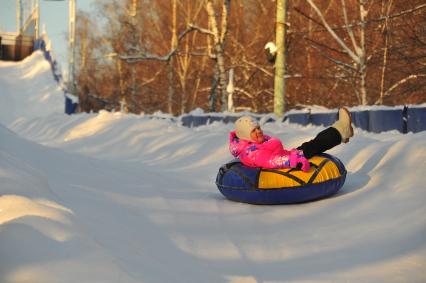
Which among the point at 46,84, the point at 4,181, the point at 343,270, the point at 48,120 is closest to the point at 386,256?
the point at 343,270

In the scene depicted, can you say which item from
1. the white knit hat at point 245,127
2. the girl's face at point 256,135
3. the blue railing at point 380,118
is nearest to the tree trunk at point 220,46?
the blue railing at point 380,118

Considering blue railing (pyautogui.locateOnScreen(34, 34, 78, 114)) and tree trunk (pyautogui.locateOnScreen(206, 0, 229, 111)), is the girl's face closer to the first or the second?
tree trunk (pyautogui.locateOnScreen(206, 0, 229, 111))

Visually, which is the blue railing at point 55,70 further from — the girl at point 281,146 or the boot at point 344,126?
the boot at point 344,126

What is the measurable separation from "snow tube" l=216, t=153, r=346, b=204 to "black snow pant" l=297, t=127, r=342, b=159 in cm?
7

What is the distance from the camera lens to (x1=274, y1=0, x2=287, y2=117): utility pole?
12586mm

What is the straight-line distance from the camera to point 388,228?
12.9 feet

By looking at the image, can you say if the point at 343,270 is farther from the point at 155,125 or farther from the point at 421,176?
the point at 155,125

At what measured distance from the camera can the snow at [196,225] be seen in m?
2.79

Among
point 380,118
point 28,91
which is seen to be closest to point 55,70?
point 28,91

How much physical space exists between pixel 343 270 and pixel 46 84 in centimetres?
2622

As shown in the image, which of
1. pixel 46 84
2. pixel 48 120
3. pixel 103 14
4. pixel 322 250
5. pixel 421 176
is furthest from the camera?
pixel 103 14

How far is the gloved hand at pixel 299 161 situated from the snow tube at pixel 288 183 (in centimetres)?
5

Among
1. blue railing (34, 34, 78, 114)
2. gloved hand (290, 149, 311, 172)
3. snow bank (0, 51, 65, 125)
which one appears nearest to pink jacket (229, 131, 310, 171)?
gloved hand (290, 149, 311, 172)

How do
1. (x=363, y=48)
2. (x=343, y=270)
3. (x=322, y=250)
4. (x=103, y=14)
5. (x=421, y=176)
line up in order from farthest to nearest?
(x=103, y=14), (x=363, y=48), (x=421, y=176), (x=322, y=250), (x=343, y=270)
